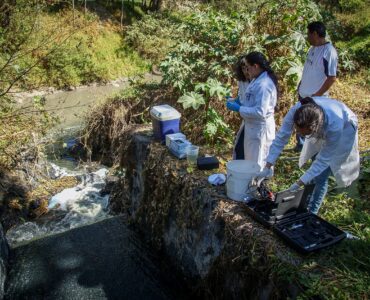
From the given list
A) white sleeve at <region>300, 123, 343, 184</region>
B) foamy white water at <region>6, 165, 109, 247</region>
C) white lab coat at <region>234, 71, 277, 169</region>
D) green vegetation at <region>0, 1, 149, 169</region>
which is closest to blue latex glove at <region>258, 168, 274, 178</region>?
white sleeve at <region>300, 123, 343, 184</region>

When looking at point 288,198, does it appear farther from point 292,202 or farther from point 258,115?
point 258,115

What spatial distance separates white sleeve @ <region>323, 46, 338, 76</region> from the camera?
4.30m

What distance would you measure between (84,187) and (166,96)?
90.9 inches

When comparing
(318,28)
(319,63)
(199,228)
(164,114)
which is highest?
(318,28)

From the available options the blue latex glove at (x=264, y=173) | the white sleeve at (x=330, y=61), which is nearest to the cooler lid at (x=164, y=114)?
the blue latex glove at (x=264, y=173)

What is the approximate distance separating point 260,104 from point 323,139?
77 centimetres

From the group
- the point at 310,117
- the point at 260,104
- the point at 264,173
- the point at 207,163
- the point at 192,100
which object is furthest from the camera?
the point at 192,100

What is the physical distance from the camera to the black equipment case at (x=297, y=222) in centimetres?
274

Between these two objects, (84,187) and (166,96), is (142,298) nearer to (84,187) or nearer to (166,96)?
(84,187)

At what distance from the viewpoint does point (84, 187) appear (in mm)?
6672

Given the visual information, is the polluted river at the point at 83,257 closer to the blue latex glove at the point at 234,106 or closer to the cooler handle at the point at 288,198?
the cooler handle at the point at 288,198

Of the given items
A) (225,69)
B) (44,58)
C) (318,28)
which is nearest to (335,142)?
(318,28)

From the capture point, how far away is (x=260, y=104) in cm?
353

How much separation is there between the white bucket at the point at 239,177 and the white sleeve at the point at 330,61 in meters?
1.79
